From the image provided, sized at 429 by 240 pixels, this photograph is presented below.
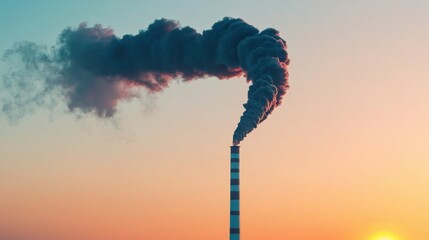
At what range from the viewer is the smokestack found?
64.1 meters

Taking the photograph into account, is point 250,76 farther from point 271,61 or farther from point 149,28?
point 149,28

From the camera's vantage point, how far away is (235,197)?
64.6 metres

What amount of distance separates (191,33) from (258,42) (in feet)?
31.0

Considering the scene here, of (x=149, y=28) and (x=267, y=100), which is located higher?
(x=149, y=28)

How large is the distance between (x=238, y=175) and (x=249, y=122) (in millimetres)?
5044

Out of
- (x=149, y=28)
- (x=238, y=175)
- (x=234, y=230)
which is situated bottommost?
(x=234, y=230)

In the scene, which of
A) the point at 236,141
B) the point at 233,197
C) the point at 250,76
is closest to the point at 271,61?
the point at 250,76

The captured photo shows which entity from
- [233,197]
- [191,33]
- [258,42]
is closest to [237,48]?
[258,42]

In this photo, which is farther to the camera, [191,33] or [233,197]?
[191,33]

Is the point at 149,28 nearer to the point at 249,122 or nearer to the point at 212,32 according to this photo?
the point at 212,32

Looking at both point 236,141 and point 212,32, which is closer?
point 236,141

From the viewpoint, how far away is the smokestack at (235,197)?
64.1 metres

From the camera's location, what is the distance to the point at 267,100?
62312 millimetres

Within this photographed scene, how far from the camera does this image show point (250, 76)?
63906 mm
